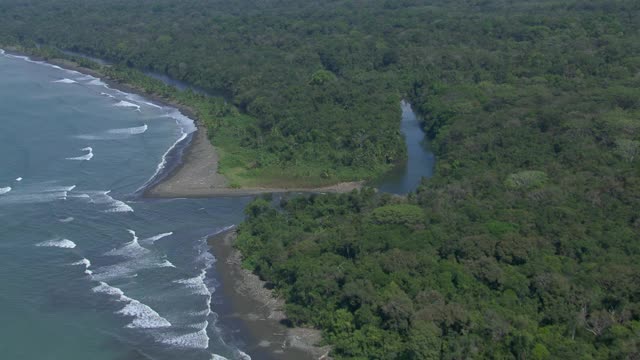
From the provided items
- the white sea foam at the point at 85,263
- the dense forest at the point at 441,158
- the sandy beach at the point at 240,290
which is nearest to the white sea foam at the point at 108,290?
the white sea foam at the point at 85,263

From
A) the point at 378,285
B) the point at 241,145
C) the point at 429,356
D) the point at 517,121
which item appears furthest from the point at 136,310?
the point at 517,121

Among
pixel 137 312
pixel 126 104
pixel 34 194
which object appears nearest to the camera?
pixel 137 312

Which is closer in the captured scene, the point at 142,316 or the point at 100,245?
the point at 142,316

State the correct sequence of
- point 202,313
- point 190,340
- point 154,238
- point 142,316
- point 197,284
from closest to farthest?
point 190,340 < point 142,316 < point 202,313 < point 197,284 < point 154,238

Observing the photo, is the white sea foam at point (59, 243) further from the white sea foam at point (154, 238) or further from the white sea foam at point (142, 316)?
the white sea foam at point (142, 316)

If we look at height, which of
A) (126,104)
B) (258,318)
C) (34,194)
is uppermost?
Result: (34,194)

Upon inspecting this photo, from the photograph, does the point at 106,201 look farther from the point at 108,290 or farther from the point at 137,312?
the point at 137,312

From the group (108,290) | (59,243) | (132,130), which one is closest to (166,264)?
(108,290)

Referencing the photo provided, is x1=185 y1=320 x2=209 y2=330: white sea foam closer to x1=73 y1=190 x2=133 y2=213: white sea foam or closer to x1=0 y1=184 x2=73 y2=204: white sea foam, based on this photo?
x1=73 y1=190 x2=133 y2=213: white sea foam
